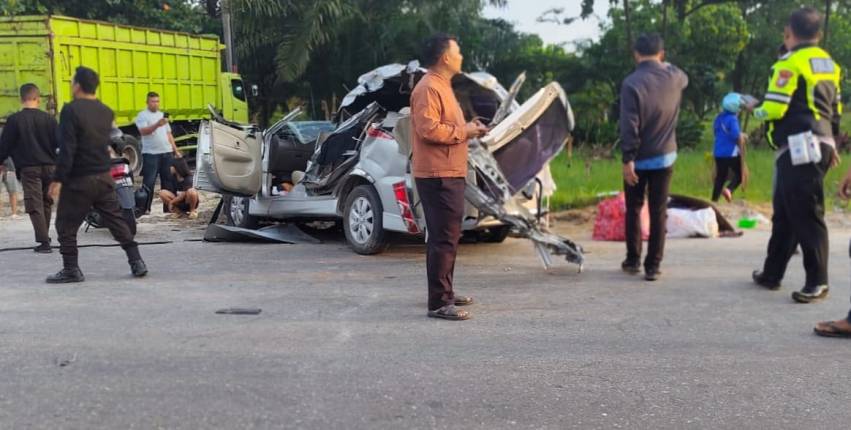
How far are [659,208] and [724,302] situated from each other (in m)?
1.00

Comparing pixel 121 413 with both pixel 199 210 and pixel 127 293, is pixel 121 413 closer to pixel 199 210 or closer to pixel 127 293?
pixel 127 293

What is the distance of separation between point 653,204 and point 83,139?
4.54 meters

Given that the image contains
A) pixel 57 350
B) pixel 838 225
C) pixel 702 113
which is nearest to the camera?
pixel 57 350

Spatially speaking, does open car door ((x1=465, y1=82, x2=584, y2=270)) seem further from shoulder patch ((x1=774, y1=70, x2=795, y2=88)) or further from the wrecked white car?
shoulder patch ((x1=774, y1=70, x2=795, y2=88))

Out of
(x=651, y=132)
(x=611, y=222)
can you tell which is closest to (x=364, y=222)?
(x=611, y=222)

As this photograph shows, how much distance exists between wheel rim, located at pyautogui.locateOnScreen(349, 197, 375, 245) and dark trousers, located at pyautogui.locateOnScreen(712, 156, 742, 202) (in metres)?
4.89

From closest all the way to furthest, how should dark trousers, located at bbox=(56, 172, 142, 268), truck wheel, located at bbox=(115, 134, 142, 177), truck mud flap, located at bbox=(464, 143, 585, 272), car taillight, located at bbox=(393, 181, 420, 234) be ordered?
dark trousers, located at bbox=(56, 172, 142, 268) → truck mud flap, located at bbox=(464, 143, 585, 272) → car taillight, located at bbox=(393, 181, 420, 234) → truck wheel, located at bbox=(115, 134, 142, 177)

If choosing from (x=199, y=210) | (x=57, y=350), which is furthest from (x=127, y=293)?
(x=199, y=210)

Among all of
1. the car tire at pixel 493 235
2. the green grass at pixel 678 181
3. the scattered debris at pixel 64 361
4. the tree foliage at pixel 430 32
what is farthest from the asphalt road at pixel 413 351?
the tree foliage at pixel 430 32

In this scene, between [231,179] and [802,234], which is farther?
[231,179]

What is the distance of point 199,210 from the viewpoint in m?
12.2

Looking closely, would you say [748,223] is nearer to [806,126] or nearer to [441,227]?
[806,126]

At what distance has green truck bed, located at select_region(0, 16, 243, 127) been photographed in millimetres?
15688

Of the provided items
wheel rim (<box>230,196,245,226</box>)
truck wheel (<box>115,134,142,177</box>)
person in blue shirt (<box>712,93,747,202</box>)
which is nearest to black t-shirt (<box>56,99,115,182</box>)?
wheel rim (<box>230,196,245,226</box>)
